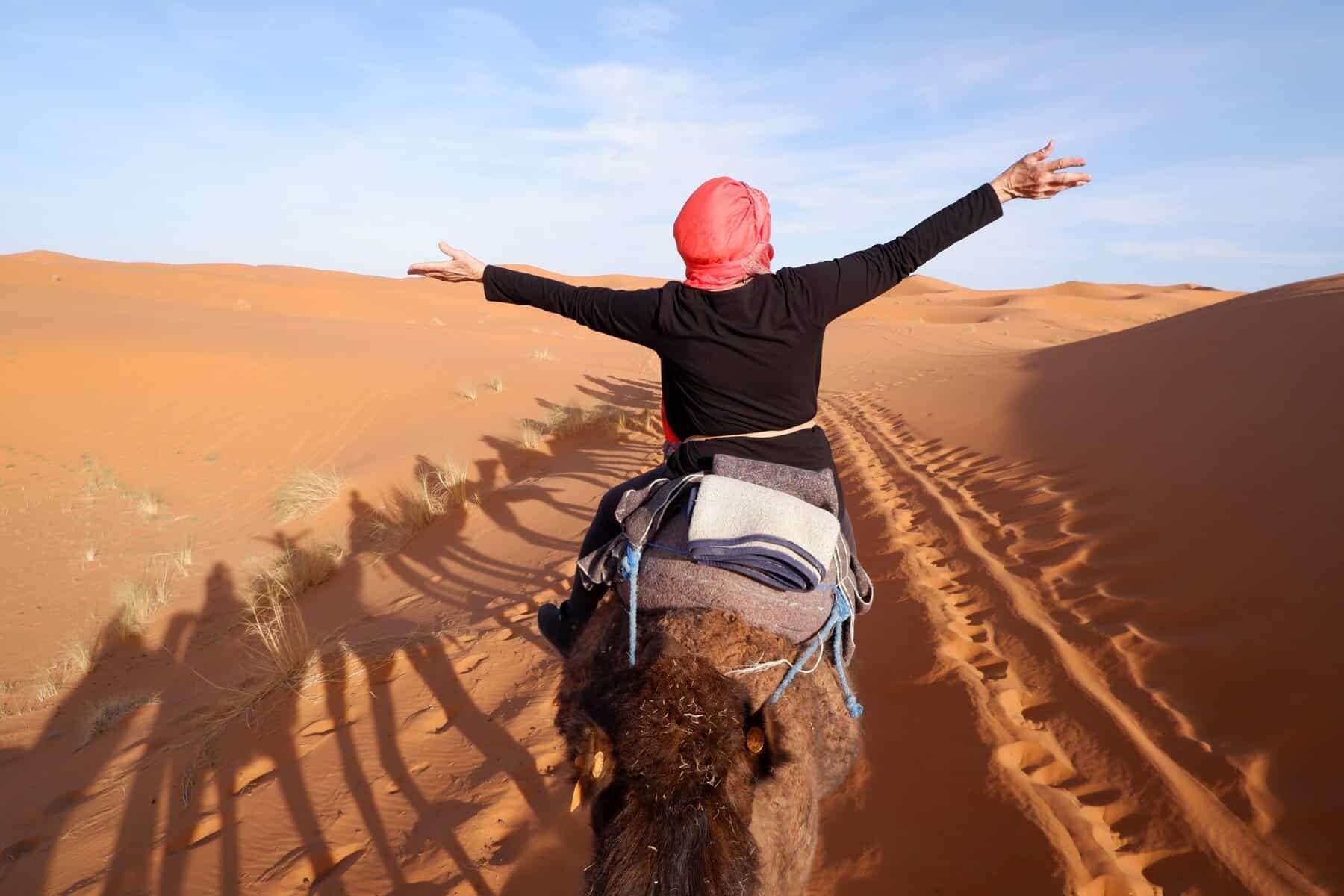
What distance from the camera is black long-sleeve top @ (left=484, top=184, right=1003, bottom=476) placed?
2311 millimetres

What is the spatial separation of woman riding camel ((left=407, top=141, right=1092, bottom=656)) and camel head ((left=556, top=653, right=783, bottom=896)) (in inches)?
30.3

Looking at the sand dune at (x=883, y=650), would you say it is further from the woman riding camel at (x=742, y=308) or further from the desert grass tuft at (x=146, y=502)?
the woman riding camel at (x=742, y=308)

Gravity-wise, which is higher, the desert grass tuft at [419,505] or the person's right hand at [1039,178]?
the person's right hand at [1039,178]

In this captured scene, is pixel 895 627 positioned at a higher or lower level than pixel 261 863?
higher

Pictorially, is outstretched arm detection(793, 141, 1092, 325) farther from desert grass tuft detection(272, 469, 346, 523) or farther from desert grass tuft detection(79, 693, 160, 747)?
desert grass tuft detection(272, 469, 346, 523)

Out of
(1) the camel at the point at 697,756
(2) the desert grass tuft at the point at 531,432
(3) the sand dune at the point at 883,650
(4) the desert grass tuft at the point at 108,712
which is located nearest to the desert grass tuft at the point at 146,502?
(3) the sand dune at the point at 883,650

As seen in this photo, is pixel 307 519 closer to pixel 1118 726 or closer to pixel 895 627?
pixel 895 627

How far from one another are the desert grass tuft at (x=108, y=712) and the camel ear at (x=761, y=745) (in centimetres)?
540

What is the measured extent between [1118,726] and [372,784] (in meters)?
3.72

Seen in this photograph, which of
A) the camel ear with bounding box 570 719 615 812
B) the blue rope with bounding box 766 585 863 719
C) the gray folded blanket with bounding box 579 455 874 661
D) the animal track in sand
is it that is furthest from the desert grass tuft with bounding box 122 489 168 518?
the blue rope with bounding box 766 585 863 719

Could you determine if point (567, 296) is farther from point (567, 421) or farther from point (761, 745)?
point (567, 421)

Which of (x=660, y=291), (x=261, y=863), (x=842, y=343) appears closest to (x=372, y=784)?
(x=261, y=863)

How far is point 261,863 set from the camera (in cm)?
321

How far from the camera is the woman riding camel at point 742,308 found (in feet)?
7.53
